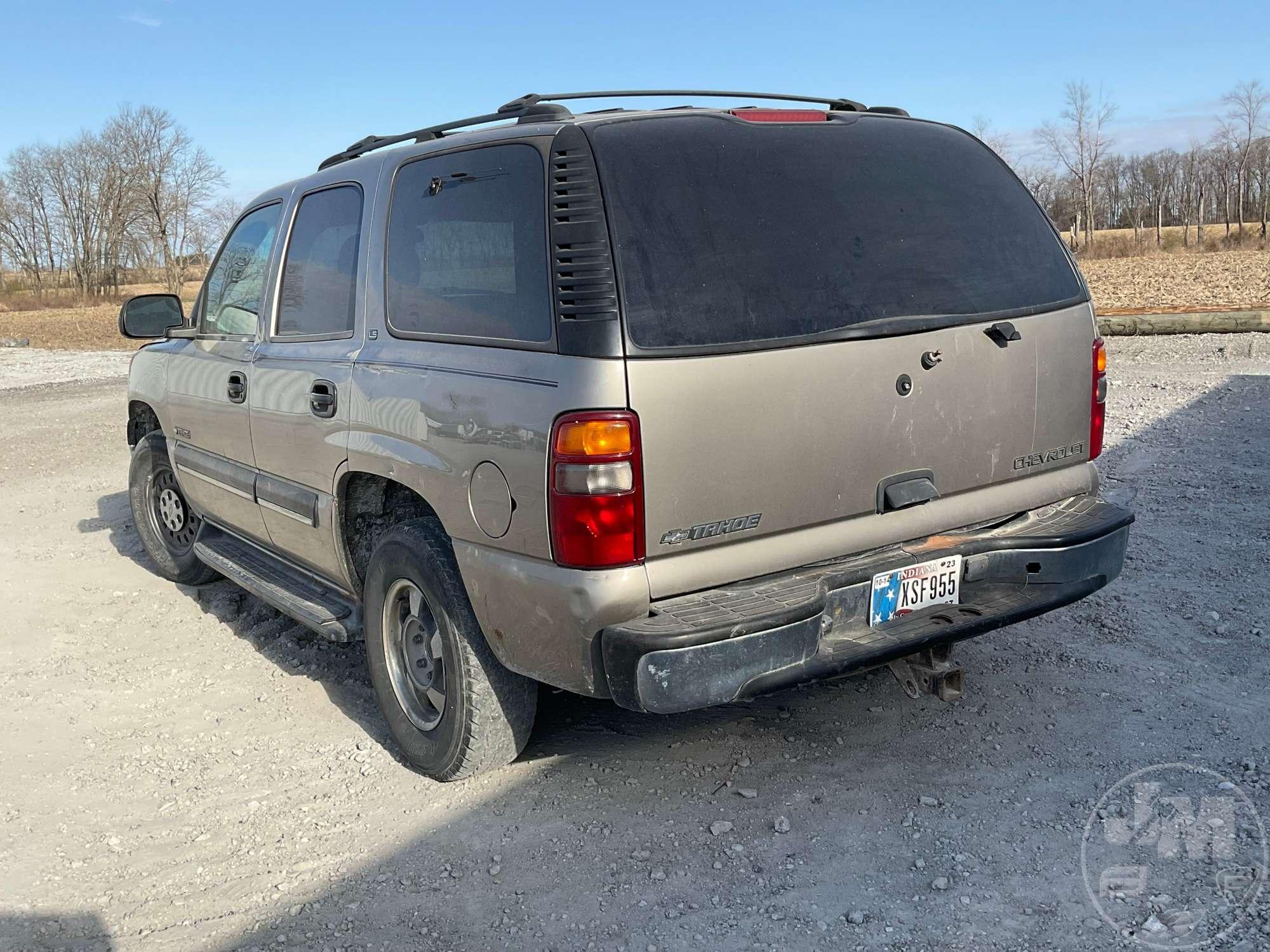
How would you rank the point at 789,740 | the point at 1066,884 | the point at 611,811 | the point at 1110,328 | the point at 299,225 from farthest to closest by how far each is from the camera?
the point at 1110,328 → the point at 299,225 → the point at 789,740 → the point at 611,811 → the point at 1066,884

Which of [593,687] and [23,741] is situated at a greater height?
[593,687]

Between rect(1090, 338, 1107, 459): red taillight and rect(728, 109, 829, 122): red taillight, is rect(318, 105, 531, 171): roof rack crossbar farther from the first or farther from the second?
rect(1090, 338, 1107, 459): red taillight

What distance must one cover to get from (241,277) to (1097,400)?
12.3 ft

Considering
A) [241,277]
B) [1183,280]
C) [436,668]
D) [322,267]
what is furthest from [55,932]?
[1183,280]

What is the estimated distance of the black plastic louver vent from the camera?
9.50 feet

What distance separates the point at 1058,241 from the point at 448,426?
2.25 metres

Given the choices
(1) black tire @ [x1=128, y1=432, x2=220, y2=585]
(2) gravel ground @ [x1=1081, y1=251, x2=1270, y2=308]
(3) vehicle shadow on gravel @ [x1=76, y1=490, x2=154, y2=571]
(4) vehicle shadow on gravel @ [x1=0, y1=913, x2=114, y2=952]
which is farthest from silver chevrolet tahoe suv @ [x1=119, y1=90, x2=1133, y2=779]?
(2) gravel ground @ [x1=1081, y1=251, x2=1270, y2=308]

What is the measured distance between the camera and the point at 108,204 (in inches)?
A: 2820

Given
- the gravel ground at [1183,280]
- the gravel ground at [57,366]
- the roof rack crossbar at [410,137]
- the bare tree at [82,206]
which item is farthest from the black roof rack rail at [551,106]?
the bare tree at [82,206]

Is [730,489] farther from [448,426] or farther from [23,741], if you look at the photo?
[23,741]

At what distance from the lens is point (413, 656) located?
3848 millimetres

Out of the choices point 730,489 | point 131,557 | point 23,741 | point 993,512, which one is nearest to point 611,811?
point 730,489

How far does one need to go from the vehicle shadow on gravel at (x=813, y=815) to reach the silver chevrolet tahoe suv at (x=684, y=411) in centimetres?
32

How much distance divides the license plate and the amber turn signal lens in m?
0.89
